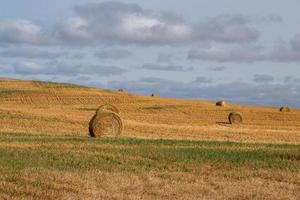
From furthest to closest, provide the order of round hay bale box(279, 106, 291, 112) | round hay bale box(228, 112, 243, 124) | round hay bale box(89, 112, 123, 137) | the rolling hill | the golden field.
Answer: round hay bale box(279, 106, 291, 112) < round hay bale box(228, 112, 243, 124) < the rolling hill < round hay bale box(89, 112, 123, 137) < the golden field

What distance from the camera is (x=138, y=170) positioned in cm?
1697

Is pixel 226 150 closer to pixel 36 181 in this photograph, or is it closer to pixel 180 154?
pixel 180 154

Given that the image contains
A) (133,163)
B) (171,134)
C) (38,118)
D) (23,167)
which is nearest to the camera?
(23,167)

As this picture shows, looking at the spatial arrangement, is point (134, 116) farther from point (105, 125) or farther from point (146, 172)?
point (146, 172)

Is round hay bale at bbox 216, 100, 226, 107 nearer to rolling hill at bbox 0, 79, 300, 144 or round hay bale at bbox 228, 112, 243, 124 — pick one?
rolling hill at bbox 0, 79, 300, 144

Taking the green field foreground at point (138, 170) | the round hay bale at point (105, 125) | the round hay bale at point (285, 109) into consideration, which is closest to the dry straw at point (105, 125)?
the round hay bale at point (105, 125)

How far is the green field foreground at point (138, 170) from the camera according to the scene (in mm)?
13734

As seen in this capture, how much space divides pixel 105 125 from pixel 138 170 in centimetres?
1644

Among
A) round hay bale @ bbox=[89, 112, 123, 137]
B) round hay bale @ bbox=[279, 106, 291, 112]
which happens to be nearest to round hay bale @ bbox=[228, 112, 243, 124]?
round hay bale @ bbox=[279, 106, 291, 112]

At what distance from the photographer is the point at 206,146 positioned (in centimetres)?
2509

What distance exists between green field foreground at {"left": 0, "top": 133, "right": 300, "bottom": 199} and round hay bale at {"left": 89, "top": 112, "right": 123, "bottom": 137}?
8190 mm

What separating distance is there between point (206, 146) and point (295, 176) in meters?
8.48

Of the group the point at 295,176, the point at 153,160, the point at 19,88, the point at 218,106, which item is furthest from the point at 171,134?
the point at 19,88

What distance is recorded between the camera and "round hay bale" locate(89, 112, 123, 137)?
3294 centimetres
